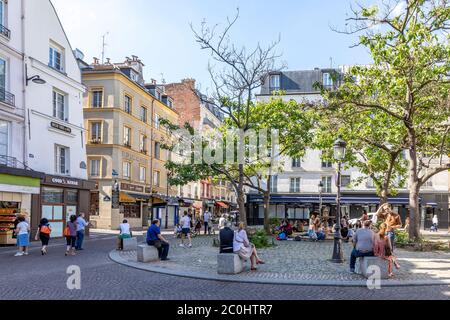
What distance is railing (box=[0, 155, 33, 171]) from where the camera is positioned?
1957 centimetres

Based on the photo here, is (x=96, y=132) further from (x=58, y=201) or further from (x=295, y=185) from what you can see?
(x=295, y=185)

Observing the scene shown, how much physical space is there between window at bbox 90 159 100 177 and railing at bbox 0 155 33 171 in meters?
13.6

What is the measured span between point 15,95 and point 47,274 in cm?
1263

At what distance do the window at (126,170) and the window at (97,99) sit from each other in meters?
5.10

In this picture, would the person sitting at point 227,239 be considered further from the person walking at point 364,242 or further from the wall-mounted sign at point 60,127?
the wall-mounted sign at point 60,127

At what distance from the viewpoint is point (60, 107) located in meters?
25.0

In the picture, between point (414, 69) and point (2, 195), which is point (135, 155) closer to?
point (2, 195)

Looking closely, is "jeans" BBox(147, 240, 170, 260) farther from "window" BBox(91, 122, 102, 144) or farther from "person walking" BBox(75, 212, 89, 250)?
"window" BBox(91, 122, 102, 144)

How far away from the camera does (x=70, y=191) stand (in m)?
25.1

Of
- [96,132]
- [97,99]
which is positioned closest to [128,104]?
[97,99]

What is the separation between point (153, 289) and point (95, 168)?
27.2 meters

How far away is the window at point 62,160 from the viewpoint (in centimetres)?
2442

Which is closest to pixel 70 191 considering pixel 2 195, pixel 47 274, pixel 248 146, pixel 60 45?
pixel 2 195

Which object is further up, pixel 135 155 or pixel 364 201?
pixel 135 155
